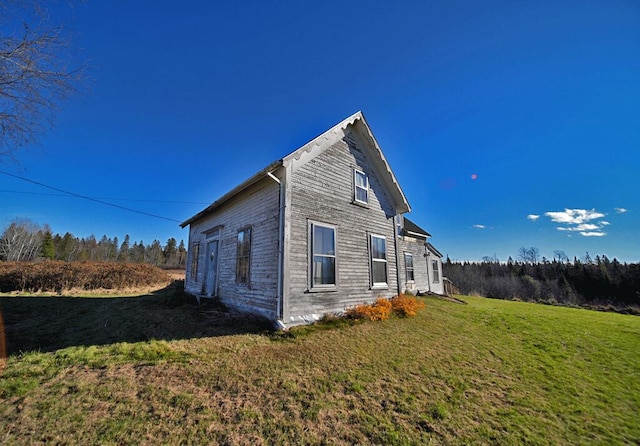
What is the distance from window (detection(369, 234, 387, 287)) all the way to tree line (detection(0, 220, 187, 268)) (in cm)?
5505

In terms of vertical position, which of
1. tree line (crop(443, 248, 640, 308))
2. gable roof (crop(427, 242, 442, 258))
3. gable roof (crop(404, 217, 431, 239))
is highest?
gable roof (crop(404, 217, 431, 239))

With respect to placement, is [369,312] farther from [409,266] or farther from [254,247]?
[409,266]

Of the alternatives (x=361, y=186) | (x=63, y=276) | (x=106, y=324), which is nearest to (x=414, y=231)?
(x=361, y=186)

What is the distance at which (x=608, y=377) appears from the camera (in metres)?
5.53

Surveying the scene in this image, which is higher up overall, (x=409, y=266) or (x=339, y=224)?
(x=339, y=224)

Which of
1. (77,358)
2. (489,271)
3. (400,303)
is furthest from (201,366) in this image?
(489,271)

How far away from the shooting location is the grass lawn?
3193mm

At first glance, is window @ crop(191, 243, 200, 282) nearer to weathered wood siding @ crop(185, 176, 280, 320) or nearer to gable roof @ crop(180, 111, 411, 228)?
gable roof @ crop(180, 111, 411, 228)

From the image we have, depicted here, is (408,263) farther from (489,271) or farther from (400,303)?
(489,271)

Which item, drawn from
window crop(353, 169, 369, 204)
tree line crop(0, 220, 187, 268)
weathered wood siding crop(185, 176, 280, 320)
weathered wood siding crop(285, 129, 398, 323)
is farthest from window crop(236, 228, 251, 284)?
tree line crop(0, 220, 187, 268)

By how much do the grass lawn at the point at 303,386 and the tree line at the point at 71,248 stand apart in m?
53.7

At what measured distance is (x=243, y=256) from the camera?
9.48m

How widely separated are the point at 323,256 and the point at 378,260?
335 cm

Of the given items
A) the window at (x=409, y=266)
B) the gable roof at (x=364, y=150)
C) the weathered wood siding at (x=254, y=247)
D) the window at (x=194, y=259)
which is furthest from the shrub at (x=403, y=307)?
the window at (x=194, y=259)
